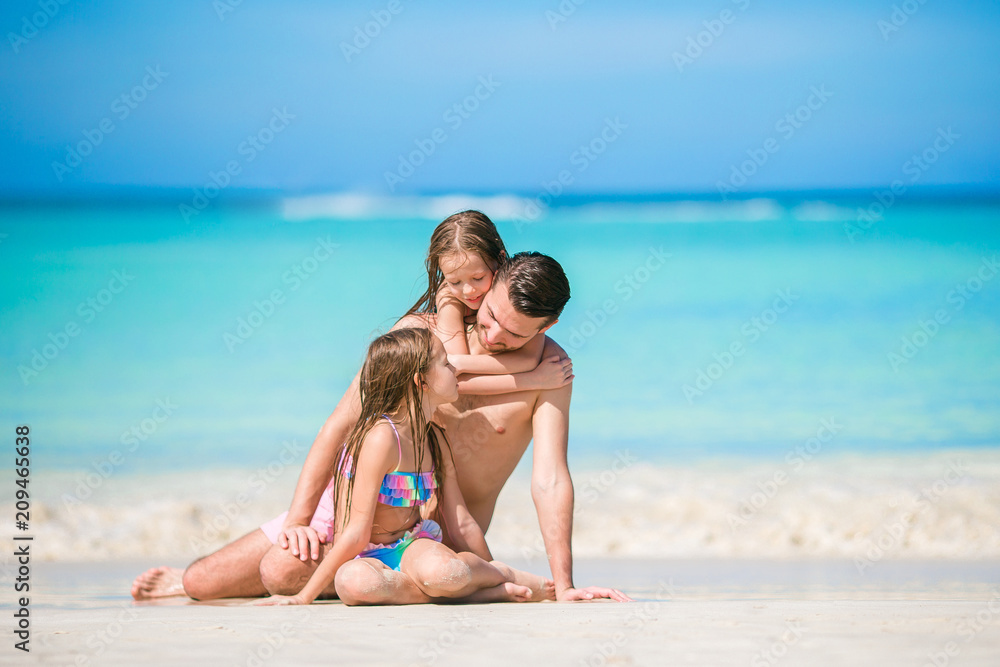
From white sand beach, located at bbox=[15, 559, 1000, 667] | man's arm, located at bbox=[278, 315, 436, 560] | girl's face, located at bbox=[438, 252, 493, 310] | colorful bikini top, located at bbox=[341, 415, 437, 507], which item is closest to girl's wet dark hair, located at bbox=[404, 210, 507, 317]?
girl's face, located at bbox=[438, 252, 493, 310]

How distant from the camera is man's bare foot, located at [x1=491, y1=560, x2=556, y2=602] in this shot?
142 inches

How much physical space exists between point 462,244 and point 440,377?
0.71 metres

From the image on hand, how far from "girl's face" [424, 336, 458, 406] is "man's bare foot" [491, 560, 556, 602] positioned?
628 mm

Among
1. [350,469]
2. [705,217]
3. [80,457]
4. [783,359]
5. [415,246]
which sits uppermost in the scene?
[705,217]

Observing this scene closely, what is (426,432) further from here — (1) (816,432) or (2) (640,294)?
(2) (640,294)

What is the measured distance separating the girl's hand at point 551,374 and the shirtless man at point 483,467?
6 cm

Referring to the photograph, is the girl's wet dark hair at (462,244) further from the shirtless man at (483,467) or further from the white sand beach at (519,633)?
the white sand beach at (519,633)

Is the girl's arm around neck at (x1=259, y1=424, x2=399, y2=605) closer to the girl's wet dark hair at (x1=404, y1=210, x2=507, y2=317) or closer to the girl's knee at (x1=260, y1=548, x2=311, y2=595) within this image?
the girl's knee at (x1=260, y1=548, x2=311, y2=595)

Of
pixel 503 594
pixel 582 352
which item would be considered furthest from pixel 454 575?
pixel 582 352

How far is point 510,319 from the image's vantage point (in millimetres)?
3684

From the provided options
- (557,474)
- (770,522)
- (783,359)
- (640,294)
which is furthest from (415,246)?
(557,474)

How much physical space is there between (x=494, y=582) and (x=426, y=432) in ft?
1.92

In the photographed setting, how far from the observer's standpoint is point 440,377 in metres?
3.50

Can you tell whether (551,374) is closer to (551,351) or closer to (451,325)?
(551,351)
